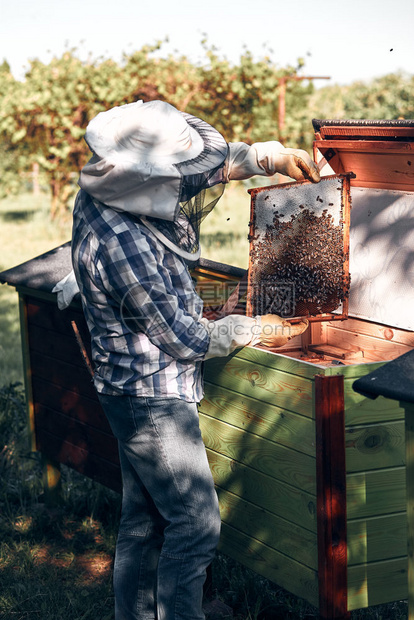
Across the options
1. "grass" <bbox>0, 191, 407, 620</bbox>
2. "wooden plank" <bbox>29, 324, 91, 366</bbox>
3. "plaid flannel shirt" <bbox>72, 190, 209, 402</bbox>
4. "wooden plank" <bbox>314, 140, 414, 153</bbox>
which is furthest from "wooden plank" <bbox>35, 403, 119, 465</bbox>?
"wooden plank" <bbox>314, 140, 414, 153</bbox>

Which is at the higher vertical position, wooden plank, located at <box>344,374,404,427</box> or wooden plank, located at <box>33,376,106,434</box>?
wooden plank, located at <box>344,374,404,427</box>

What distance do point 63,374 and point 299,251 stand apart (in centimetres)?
145

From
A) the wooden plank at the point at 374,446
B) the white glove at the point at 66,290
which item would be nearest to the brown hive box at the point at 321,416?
the wooden plank at the point at 374,446

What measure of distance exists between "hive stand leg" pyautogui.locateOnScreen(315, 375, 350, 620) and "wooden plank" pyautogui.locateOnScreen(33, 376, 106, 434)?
54.6 inches

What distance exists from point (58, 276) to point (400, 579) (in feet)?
7.00

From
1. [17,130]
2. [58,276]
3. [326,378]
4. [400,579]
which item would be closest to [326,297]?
[326,378]

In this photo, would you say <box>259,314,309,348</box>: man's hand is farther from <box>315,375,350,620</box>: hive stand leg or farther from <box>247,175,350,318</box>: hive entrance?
<box>247,175,350,318</box>: hive entrance

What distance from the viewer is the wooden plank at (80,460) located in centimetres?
341

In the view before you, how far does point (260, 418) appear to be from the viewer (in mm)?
2512

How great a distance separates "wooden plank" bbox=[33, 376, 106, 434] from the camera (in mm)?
3424

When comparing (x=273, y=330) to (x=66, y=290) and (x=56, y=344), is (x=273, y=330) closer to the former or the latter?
(x=66, y=290)

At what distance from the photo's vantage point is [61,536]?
12.3ft

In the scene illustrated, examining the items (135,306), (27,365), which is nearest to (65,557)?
(27,365)

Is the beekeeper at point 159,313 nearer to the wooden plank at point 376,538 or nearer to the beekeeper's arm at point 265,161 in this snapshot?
the beekeeper's arm at point 265,161
